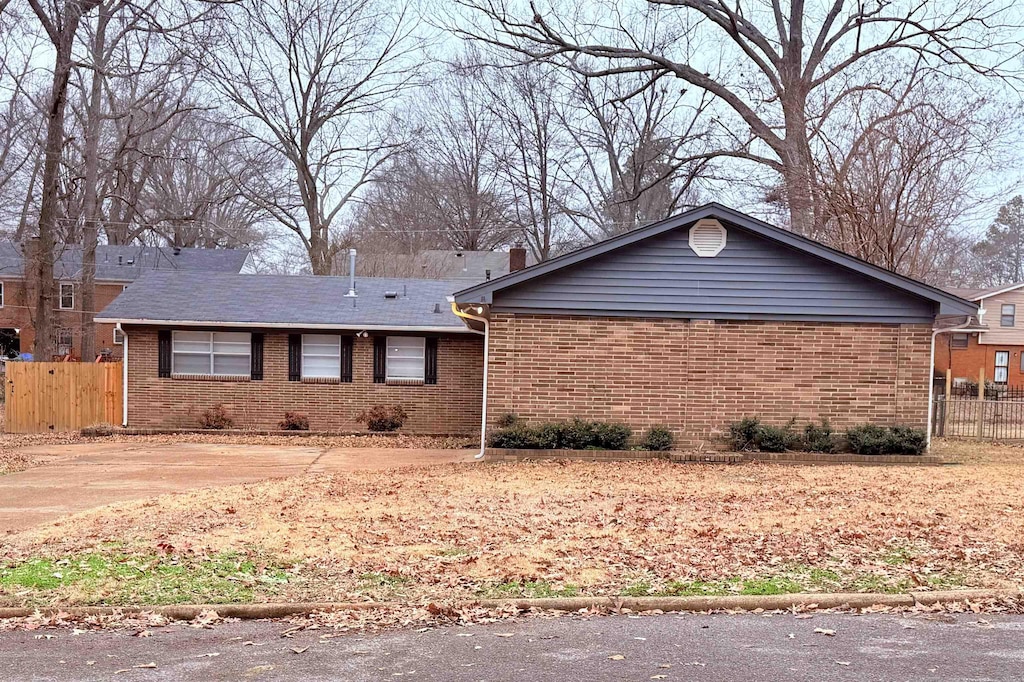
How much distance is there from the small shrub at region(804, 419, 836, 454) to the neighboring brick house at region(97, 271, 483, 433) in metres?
8.02

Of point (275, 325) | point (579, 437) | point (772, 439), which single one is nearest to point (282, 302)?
point (275, 325)

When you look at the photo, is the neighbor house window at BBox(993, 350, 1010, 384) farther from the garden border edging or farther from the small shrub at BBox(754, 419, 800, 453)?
the small shrub at BBox(754, 419, 800, 453)

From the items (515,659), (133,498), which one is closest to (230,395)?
(133,498)

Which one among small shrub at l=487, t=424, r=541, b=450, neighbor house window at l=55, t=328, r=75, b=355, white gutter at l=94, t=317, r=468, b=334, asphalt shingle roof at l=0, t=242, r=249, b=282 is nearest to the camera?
small shrub at l=487, t=424, r=541, b=450

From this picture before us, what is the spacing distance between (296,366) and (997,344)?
114 feet

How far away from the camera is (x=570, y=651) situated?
18.6ft

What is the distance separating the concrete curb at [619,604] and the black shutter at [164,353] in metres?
15.7

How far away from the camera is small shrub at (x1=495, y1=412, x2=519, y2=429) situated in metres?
16.2

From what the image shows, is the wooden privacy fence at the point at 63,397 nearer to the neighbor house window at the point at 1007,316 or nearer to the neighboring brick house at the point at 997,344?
the neighboring brick house at the point at 997,344

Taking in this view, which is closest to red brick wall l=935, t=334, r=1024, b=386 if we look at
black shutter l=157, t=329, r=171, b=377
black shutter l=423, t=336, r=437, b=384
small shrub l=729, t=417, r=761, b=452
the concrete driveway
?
black shutter l=423, t=336, r=437, b=384

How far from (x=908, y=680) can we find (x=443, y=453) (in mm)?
13346

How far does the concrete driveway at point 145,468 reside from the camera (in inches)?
436

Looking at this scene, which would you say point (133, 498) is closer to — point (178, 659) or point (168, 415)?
point (178, 659)

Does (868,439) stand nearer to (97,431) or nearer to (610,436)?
(610,436)
